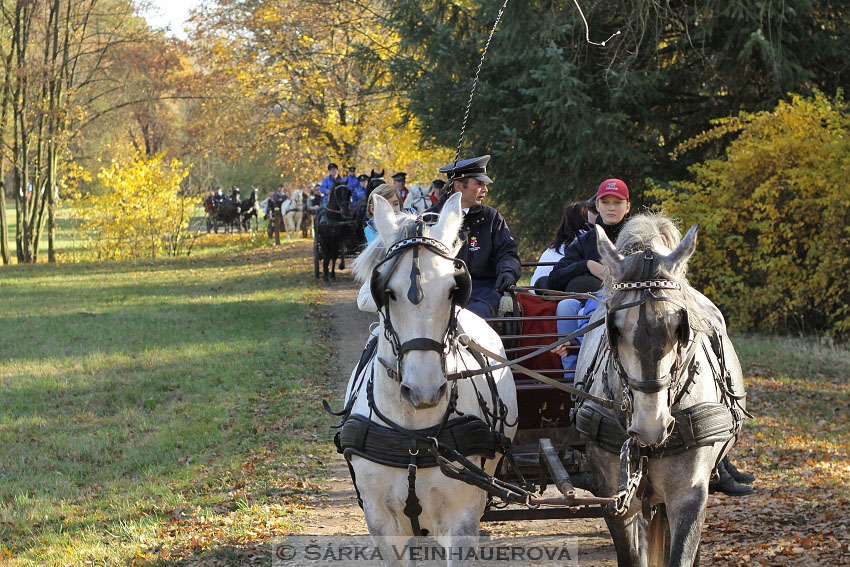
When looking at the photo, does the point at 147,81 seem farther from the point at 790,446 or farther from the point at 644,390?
the point at 644,390

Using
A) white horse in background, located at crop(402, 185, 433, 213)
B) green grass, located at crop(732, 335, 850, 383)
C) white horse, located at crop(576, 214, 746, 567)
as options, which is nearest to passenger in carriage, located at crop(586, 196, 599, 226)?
white horse, located at crop(576, 214, 746, 567)

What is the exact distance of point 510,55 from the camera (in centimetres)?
1380

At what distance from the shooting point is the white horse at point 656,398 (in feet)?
12.4

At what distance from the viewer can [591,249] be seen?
614 cm

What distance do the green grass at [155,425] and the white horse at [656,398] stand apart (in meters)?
2.74

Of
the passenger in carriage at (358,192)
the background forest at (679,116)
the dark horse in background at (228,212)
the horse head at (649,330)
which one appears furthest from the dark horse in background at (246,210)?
the horse head at (649,330)

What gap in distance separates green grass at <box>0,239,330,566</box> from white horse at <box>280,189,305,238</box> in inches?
682

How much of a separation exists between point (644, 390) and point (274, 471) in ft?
15.9

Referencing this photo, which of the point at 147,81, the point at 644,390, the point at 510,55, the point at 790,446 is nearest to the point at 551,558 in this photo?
the point at 644,390

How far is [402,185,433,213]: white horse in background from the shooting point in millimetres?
19234

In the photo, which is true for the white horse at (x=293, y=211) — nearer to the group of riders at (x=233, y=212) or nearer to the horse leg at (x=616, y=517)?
the group of riders at (x=233, y=212)

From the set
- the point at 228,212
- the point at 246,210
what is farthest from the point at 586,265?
the point at 246,210

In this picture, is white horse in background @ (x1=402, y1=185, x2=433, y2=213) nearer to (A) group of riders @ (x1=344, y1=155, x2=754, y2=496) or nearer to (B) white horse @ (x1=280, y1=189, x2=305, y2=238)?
(A) group of riders @ (x1=344, y1=155, x2=754, y2=496)

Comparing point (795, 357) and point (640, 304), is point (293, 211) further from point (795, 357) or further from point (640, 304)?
point (640, 304)
